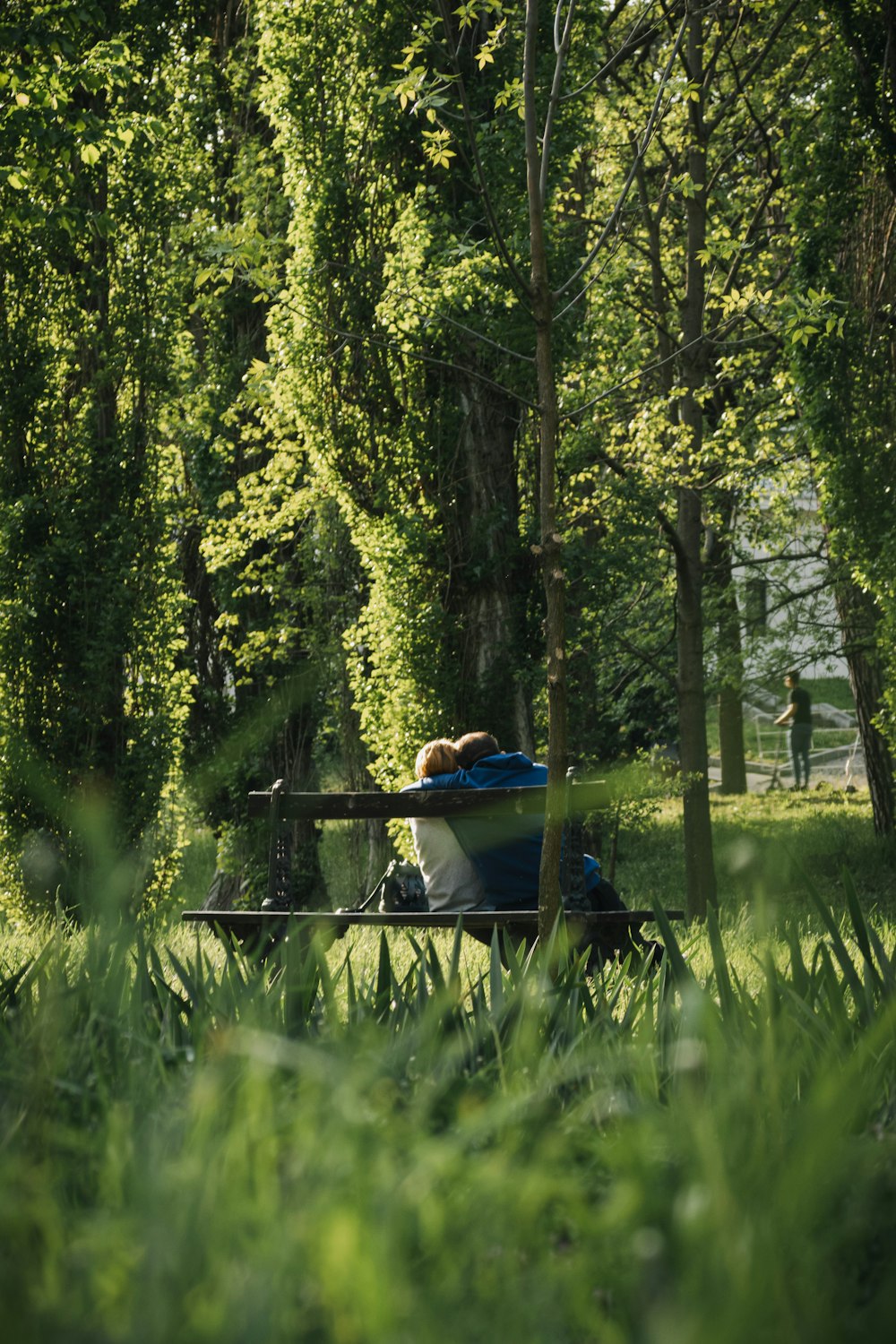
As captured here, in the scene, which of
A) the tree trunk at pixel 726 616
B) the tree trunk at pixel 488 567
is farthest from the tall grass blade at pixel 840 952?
the tree trunk at pixel 726 616

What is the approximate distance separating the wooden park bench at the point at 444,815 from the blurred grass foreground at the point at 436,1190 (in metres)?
3.26

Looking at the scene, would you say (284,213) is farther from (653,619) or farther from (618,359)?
(653,619)

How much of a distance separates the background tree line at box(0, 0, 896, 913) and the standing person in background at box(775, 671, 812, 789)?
29.6ft

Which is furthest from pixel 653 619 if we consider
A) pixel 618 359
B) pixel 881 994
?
pixel 881 994

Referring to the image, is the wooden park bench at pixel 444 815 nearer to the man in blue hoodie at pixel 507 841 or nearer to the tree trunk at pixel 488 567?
→ the man in blue hoodie at pixel 507 841

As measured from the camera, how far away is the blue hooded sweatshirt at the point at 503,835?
6613 millimetres

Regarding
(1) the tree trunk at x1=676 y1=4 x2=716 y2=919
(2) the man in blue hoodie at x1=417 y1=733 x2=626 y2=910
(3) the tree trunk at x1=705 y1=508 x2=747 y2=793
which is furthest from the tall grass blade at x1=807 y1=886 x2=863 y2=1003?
(3) the tree trunk at x1=705 y1=508 x2=747 y2=793

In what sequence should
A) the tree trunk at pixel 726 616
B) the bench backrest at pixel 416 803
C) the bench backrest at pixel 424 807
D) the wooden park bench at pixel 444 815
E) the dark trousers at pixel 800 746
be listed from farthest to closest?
1. the dark trousers at pixel 800 746
2. the tree trunk at pixel 726 616
3. the bench backrest at pixel 416 803
4. the bench backrest at pixel 424 807
5. the wooden park bench at pixel 444 815

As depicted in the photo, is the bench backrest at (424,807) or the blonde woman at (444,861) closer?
the bench backrest at (424,807)

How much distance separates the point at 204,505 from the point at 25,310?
3.25 meters

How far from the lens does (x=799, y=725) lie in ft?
78.2

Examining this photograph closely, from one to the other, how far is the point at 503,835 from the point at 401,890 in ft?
2.55

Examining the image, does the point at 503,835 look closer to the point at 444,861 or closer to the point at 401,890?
the point at 444,861

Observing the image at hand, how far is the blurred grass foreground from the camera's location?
3.56 feet
